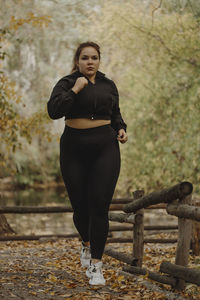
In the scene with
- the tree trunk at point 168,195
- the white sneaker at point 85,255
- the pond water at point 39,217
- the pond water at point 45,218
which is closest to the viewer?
the tree trunk at point 168,195

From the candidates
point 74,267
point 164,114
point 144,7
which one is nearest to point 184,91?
point 164,114

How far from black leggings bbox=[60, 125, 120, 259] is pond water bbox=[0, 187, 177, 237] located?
722 cm

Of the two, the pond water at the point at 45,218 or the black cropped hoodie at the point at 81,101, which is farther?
the pond water at the point at 45,218

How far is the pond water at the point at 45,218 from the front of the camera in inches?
537

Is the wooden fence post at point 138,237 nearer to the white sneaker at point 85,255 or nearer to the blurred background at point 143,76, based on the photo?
the white sneaker at point 85,255

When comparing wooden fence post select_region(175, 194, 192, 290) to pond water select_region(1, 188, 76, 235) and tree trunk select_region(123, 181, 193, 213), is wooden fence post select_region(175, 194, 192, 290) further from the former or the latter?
pond water select_region(1, 188, 76, 235)

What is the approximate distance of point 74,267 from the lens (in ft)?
17.6

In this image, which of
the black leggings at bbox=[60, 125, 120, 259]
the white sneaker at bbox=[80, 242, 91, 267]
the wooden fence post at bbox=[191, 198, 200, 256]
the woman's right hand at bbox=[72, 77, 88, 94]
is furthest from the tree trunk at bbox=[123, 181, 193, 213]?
the wooden fence post at bbox=[191, 198, 200, 256]

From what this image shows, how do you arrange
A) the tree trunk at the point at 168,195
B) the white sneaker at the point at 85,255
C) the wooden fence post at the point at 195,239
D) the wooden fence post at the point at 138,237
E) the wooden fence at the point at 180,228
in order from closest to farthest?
the wooden fence at the point at 180,228, the tree trunk at the point at 168,195, the white sneaker at the point at 85,255, the wooden fence post at the point at 138,237, the wooden fence post at the point at 195,239

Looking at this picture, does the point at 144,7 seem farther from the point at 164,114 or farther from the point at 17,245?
→ the point at 17,245

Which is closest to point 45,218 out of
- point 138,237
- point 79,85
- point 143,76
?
point 143,76

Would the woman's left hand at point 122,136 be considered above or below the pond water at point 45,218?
above

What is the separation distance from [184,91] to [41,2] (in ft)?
21.8

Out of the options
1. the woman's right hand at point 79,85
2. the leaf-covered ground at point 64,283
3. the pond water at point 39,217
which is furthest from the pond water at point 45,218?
the woman's right hand at point 79,85
